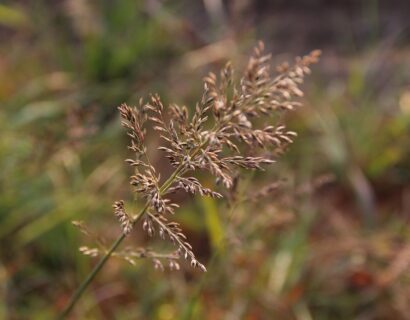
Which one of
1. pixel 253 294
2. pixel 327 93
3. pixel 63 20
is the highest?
pixel 63 20

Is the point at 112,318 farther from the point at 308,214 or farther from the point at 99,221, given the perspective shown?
the point at 308,214

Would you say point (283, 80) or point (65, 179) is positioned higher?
point (283, 80)

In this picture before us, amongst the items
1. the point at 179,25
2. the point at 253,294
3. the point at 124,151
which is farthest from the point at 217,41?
the point at 253,294

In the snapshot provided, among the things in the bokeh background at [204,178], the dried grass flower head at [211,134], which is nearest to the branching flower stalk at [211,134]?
the dried grass flower head at [211,134]

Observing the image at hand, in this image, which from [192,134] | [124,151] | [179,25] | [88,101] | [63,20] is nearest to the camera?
[192,134]

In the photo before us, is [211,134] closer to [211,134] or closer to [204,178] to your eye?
[211,134]

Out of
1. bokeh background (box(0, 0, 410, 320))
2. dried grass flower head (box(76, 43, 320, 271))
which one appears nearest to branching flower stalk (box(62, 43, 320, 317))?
dried grass flower head (box(76, 43, 320, 271))

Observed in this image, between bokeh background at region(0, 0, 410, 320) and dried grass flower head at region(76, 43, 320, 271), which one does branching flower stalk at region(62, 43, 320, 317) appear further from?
bokeh background at region(0, 0, 410, 320)

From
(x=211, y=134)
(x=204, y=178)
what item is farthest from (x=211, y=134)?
(x=204, y=178)

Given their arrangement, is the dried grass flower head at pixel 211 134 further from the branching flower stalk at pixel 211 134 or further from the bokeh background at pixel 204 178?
the bokeh background at pixel 204 178
